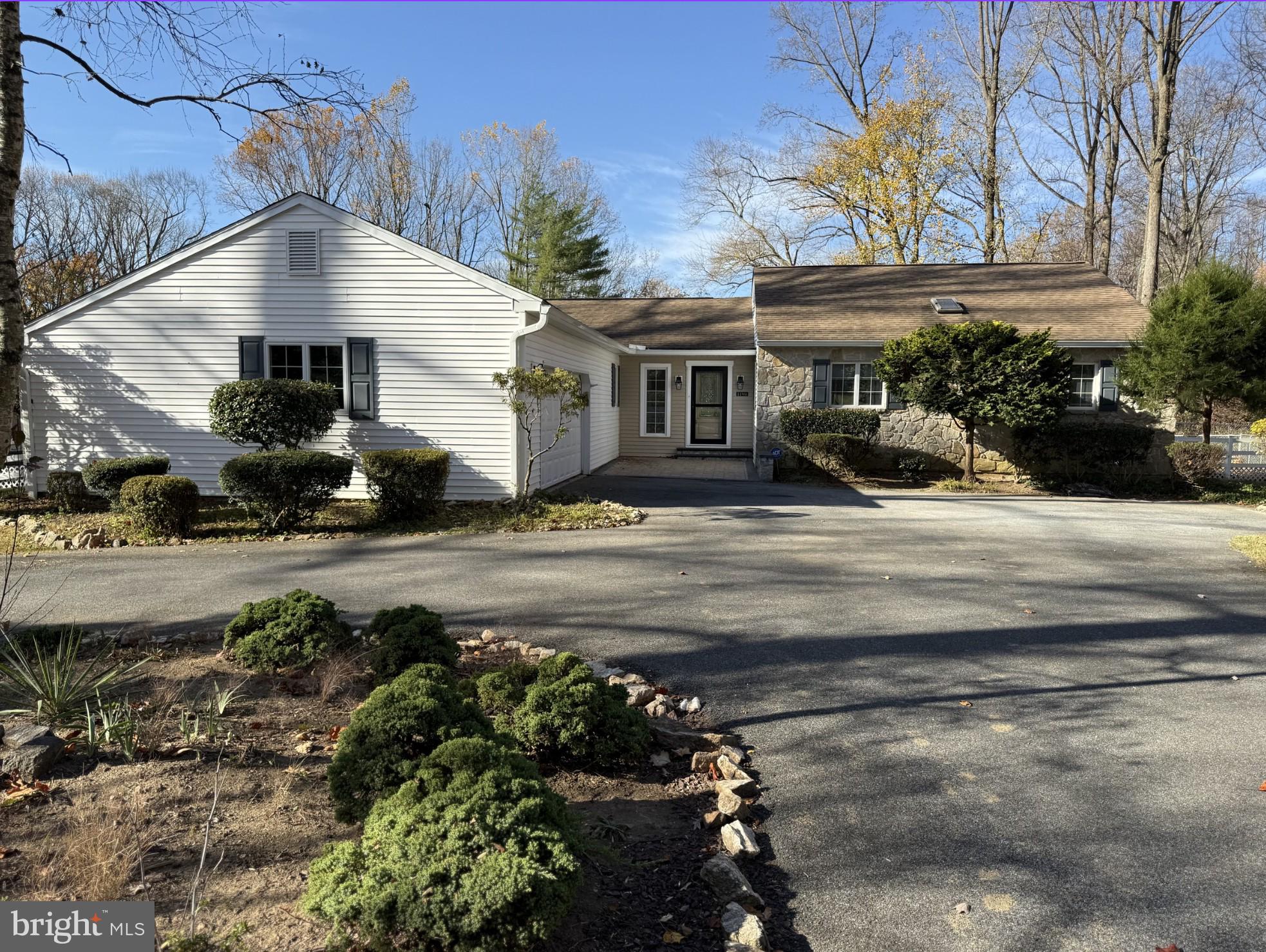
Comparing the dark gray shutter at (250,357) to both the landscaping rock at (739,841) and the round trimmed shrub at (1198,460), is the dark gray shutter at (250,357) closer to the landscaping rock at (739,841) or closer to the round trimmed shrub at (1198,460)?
the landscaping rock at (739,841)

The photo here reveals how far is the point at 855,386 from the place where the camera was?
56.1 ft

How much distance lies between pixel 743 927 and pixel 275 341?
11916 mm

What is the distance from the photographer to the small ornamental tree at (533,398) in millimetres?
11219

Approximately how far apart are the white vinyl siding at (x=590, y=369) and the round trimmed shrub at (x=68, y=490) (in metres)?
6.56

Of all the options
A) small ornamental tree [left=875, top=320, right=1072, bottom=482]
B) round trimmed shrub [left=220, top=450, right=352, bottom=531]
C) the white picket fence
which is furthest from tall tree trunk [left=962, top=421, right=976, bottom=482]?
round trimmed shrub [left=220, top=450, right=352, bottom=531]

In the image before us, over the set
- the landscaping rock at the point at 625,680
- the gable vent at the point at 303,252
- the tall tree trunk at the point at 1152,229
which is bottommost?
the landscaping rock at the point at 625,680

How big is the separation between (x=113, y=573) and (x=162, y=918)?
6913 millimetres

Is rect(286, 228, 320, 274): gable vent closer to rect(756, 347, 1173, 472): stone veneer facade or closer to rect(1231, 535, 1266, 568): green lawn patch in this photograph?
rect(756, 347, 1173, 472): stone veneer facade

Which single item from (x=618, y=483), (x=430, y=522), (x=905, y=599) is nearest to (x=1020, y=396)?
(x=618, y=483)

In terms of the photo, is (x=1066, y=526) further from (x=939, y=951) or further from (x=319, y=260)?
(x=319, y=260)

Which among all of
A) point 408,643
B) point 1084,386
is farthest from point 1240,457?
point 408,643

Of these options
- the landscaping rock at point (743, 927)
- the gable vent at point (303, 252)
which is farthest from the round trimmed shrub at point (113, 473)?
the landscaping rock at point (743, 927)

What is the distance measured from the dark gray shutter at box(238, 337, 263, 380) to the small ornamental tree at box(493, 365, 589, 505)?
3.65m

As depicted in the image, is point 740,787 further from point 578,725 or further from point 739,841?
point 578,725
